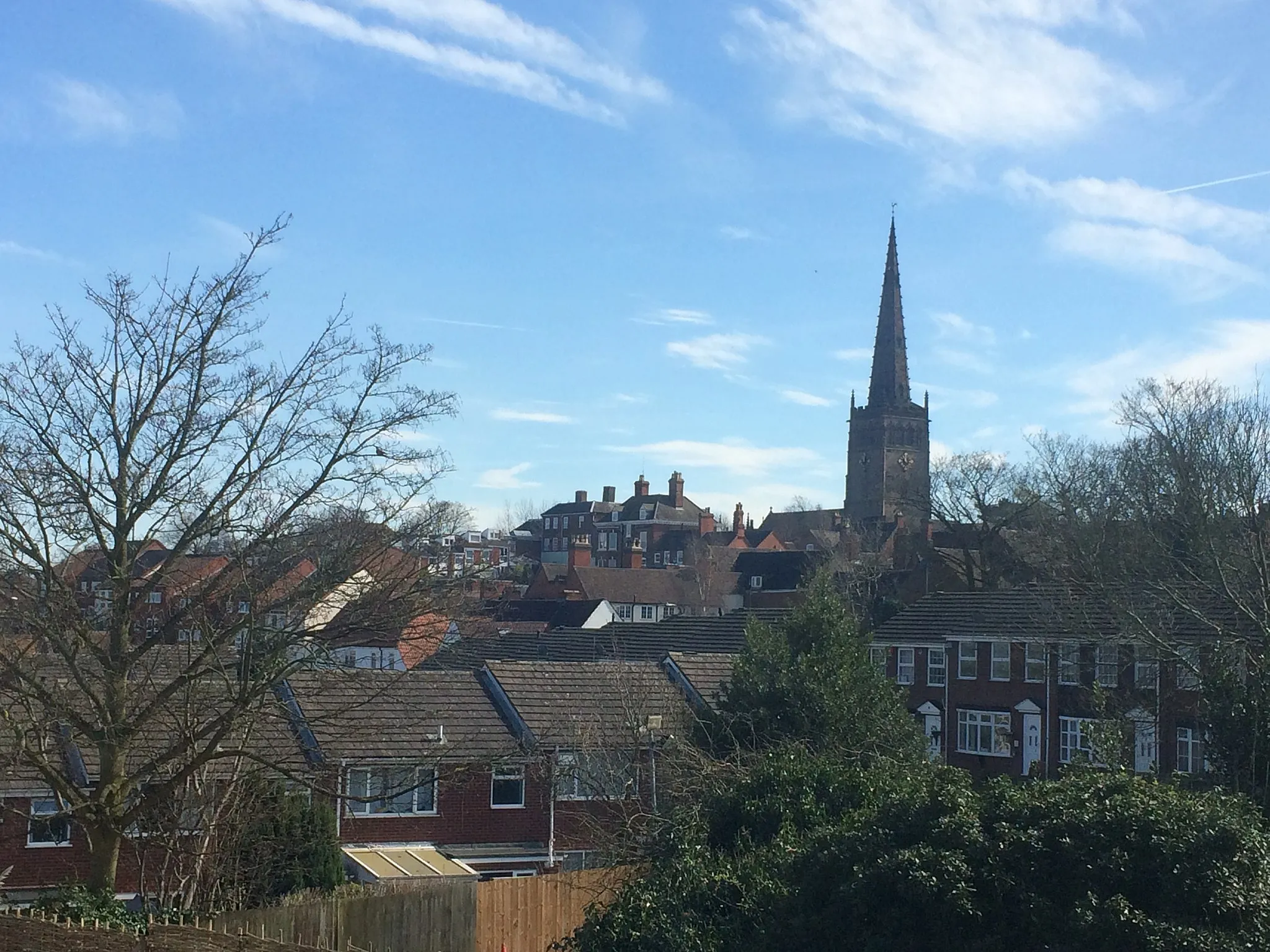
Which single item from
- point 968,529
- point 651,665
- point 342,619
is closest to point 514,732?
point 651,665

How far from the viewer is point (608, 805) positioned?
61.0ft

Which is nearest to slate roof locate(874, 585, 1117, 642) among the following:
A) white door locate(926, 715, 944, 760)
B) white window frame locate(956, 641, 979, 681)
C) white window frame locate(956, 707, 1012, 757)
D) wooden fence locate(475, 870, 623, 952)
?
white window frame locate(956, 641, 979, 681)

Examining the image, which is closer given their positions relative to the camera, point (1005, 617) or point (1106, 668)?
point (1106, 668)

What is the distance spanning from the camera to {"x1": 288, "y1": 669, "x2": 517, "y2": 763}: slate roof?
2523cm

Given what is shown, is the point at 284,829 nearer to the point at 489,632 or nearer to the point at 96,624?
the point at 489,632

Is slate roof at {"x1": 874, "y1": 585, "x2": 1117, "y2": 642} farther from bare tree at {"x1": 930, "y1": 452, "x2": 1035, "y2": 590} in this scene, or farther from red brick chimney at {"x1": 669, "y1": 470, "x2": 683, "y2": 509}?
red brick chimney at {"x1": 669, "y1": 470, "x2": 683, "y2": 509}

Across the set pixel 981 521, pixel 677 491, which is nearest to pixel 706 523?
pixel 677 491

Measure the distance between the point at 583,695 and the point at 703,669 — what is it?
13.2 ft

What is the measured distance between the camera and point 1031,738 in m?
39.0

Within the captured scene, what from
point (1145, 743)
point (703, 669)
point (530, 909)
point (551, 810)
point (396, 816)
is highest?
point (703, 669)

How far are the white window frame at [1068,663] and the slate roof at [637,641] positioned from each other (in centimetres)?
868

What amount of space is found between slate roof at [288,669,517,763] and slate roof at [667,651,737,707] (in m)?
5.39

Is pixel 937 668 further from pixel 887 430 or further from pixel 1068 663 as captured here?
pixel 887 430

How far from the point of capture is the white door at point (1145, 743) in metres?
32.9
